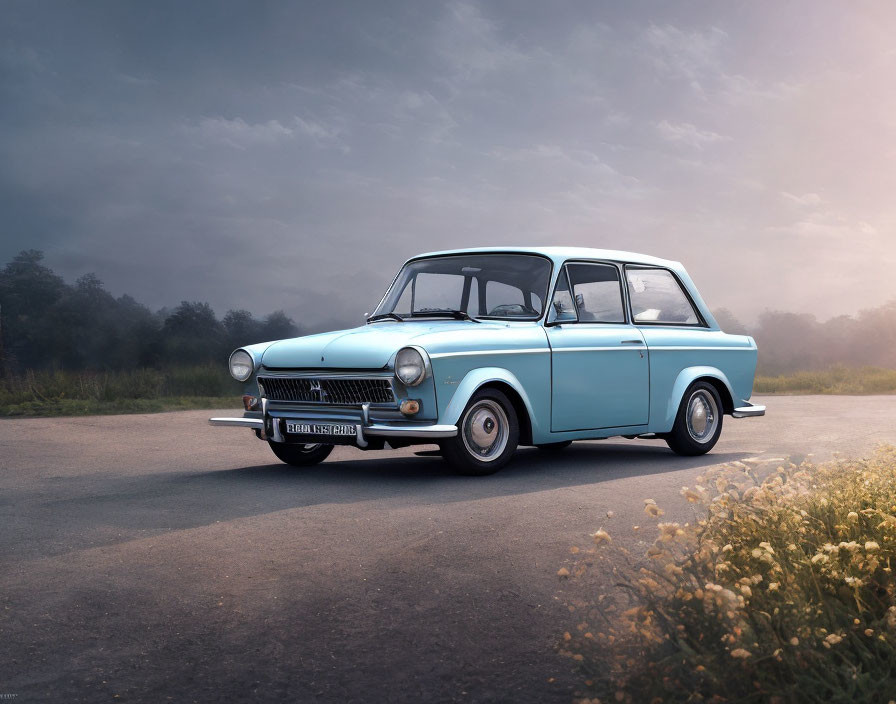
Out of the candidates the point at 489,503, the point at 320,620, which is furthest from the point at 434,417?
the point at 320,620

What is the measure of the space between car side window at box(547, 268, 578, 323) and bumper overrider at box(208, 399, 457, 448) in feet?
5.83

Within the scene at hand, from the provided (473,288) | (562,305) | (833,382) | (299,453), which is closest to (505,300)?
(473,288)

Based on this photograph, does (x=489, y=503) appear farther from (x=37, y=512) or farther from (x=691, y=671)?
(x=691, y=671)

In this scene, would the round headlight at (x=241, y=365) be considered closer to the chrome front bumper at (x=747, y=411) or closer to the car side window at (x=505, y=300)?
the car side window at (x=505, y=300)

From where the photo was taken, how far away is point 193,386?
2495 centimetres

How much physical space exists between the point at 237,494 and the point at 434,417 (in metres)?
1.63

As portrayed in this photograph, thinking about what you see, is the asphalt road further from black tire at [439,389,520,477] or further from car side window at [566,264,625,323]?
car side window at [566,264,625,323]

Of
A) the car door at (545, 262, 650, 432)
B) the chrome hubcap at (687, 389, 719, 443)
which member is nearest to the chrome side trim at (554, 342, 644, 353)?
the car door at (545, 262, 650, 432)

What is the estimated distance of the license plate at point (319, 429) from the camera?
8375 mm

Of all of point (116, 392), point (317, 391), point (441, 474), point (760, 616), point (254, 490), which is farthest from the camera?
point (116, 392)

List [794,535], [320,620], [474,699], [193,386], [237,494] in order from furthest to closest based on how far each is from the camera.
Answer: [193,386]
[237,494]
[320,620]
[794,535]
[474,699]

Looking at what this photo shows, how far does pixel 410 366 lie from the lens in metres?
8.19

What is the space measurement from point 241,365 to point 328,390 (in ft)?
3.67

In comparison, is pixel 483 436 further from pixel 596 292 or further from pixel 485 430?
pixel 596 292
